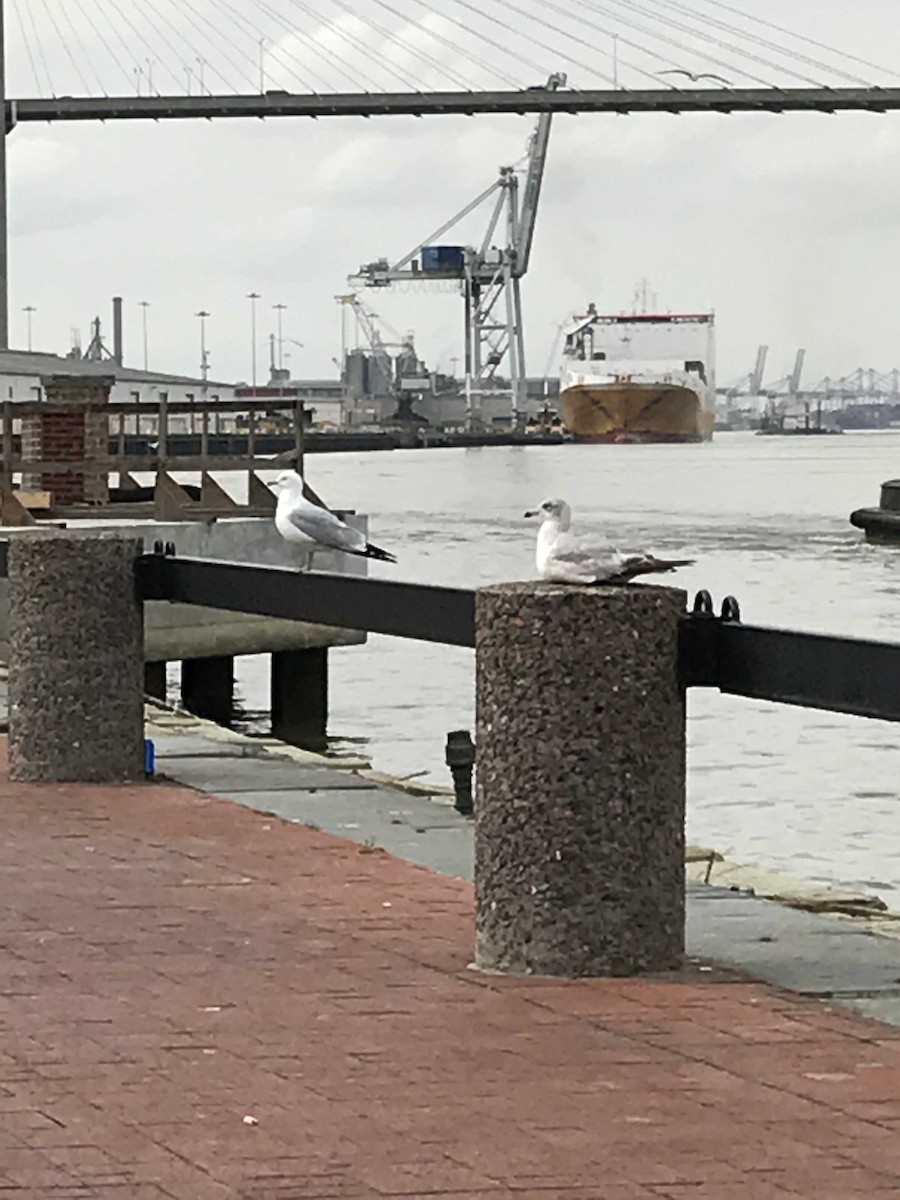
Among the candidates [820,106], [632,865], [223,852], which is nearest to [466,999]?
[632,865]

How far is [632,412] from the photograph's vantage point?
17762 centimetres

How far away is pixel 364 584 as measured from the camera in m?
A: 7.77

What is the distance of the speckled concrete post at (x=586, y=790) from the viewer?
570cm

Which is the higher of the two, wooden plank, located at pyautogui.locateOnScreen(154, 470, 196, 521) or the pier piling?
wooden plank, located at pyautogui.locateOnScreen(154, 470, 196, 521)

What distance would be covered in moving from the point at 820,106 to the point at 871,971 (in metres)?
82.4

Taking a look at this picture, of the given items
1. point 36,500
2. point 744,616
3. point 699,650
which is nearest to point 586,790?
point 699,650

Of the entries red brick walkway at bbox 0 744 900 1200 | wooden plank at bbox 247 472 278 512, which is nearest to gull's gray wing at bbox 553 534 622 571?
red brick walkway at bbox 0 744 900 1200

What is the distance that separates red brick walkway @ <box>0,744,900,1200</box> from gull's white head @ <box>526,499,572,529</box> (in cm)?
113

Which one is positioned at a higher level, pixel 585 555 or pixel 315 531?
pixel 585 555

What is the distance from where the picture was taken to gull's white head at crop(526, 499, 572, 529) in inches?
280

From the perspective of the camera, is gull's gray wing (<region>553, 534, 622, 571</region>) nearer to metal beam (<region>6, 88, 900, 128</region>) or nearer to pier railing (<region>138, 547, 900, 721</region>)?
pier railing (<region>138, 547, 900, 721</region>)

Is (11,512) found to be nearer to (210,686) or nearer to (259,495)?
(210,686)

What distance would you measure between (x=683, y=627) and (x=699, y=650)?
7cm

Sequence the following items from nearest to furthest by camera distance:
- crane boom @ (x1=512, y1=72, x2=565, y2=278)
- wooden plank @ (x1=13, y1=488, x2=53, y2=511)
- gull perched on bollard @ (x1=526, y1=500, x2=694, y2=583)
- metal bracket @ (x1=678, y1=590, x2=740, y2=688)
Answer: metal bracket @ (x1=678, y1=590, x2=740, y2=688) < gull perched on bollard @ (x1=526, y1=500, x2=694, y2=583) < wooden plank @ (x1=13, y1=488, x2=53, y2=511) < crane boom @ (x1=512, y1=72, x2=565, y2=278)
